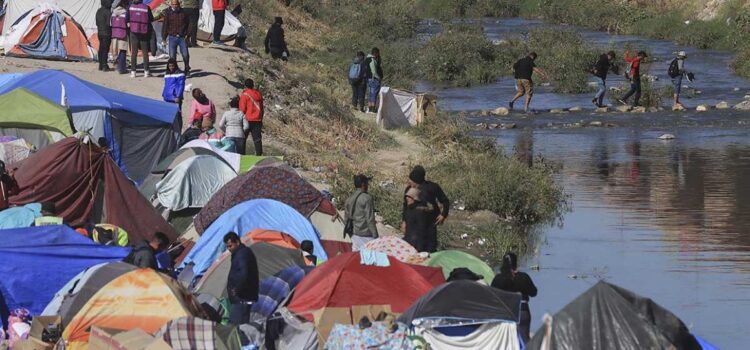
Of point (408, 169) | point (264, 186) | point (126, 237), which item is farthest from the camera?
point (408, 169)

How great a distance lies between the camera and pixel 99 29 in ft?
85.1

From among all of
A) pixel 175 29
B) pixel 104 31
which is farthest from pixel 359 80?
pixel 104 31

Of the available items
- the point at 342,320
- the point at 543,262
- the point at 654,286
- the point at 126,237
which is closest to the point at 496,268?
the point at 543,262

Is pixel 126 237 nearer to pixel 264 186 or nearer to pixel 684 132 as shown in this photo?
pixel 264 186

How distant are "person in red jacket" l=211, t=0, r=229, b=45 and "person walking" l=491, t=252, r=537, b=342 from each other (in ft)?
58.8

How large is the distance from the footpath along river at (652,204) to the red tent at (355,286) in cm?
245

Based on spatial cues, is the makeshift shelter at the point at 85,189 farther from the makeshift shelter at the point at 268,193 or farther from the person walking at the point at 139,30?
the person walking at the point at 139,30

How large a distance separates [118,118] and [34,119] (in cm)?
158

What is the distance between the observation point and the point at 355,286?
13.1 meters

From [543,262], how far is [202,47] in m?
13.4

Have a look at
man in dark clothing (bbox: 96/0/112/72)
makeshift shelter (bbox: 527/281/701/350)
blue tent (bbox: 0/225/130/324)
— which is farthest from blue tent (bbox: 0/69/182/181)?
makeshift shelter (bbox: 527/281/701/350)

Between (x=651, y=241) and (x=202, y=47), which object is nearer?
(x=651, y=241)

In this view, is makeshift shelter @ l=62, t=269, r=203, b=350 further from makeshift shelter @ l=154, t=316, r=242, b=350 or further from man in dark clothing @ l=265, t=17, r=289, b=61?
man in dark clothing @ l=265, t=17, r=289, b=61

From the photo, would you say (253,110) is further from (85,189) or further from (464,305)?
(464,305)
